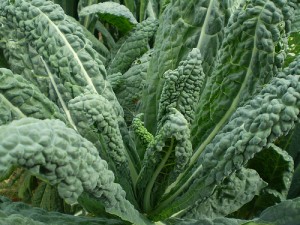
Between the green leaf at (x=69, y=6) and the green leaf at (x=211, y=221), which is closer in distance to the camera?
the green leaf at (x=211, y=221)

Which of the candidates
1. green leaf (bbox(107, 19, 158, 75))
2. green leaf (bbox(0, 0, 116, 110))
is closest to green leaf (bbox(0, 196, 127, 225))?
green leaf (bbox(0, 0, 116, 110))

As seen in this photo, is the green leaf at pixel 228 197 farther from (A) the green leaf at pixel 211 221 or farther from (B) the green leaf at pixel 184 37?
(B) the green leaf at pixel 184 37

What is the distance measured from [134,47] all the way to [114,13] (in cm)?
13

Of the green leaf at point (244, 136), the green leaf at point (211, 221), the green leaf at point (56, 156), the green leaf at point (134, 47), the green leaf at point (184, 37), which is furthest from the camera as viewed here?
the green leaf at point (134, 47)

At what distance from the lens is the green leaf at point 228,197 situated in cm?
93

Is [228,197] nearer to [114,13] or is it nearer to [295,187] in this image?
[295,187]

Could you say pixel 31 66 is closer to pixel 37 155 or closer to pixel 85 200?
pixel 85 200

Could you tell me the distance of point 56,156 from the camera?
0.65 m

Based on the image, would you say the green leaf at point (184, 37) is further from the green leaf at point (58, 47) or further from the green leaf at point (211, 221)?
the green leaf at point (211, 221)

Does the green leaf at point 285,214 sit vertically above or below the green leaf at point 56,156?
below

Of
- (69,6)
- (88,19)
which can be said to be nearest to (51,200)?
(88,19)

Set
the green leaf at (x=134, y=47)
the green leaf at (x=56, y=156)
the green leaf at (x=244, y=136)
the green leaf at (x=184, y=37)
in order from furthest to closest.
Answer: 1. the green leaf at (x=134, y=47)
2. the green leaf at (x=184, y=37)
3. the green leaf at (x=244, y=136)
4. the green leaf at (x=56, y=156)

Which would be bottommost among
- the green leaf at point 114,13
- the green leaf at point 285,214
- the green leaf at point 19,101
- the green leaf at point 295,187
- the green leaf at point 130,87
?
the green leaf at point 295,187

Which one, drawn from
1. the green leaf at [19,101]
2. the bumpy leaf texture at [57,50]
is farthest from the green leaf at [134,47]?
the green leaf at [19,101]
